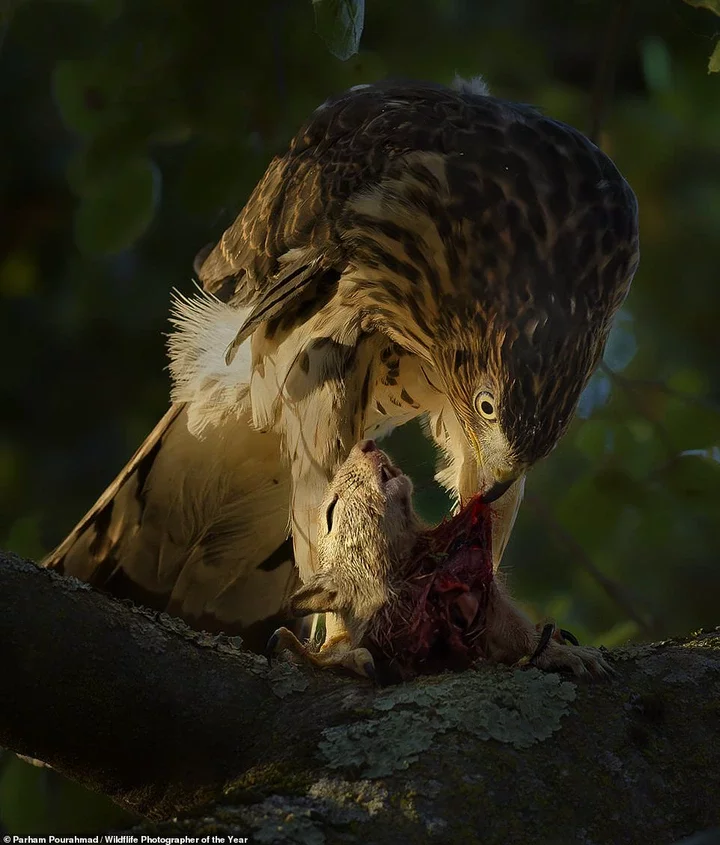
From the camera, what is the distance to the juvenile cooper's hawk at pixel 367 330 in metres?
3.15

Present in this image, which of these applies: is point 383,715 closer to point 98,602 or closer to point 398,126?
point 98,602

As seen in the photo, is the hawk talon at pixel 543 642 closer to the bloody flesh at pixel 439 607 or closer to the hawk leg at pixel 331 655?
the bloody flesh at pixel 439 607

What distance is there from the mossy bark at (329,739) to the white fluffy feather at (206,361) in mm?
2104

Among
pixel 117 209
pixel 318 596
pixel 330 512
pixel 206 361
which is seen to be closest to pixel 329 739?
pixel 318 596

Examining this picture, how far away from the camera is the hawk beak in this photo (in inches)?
118

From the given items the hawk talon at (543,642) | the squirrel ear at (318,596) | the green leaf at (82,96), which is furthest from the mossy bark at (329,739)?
the green leaf at (82,96)

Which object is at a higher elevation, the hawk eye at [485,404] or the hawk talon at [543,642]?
the hawk eye at [485,404]

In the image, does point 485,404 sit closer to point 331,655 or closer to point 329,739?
point 331,655

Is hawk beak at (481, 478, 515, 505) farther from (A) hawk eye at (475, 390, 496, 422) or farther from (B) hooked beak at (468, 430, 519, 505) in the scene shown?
(A) hawk eye at (475, 390, 496, 422)

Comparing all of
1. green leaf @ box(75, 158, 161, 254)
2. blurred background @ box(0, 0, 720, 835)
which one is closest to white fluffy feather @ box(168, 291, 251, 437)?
blurred background @ box(0, 0, 720, 835)

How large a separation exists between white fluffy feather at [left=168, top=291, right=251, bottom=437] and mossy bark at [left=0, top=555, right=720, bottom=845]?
6.90ft

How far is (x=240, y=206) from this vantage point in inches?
161

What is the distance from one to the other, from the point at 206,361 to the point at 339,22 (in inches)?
85.0

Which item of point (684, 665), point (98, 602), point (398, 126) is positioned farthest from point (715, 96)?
point (98, 602)
